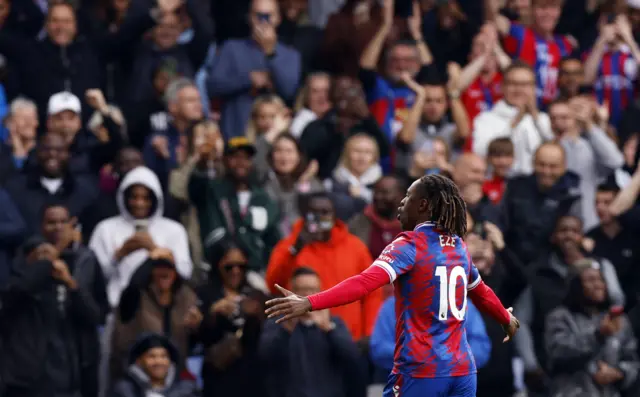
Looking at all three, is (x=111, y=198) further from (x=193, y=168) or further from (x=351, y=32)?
(x=351, y=32)

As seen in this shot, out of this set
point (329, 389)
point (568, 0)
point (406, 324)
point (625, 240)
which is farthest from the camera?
point (568, 0)

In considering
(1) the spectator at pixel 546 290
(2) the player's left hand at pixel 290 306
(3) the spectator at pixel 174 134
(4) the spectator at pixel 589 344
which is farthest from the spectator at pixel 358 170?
(2) the player's left hand at pixel 290 306

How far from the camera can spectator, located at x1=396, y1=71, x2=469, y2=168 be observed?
48.3ft

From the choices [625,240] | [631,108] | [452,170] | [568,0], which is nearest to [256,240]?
[452,170]

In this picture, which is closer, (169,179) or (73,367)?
(73,367)

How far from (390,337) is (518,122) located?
168 inches

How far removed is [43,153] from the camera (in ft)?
43.9

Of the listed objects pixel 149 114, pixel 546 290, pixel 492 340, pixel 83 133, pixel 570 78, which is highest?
pixel 570 78

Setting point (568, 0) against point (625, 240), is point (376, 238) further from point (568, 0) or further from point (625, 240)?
point (568, 0)

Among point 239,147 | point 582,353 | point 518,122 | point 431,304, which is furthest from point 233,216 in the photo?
point 431,304

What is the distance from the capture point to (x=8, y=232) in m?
12.9

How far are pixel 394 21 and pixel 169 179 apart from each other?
356 centimetres

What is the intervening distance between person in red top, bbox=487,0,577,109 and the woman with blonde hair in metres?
3.14

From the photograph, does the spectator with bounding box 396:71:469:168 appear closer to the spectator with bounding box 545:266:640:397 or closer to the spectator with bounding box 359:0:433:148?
the spectator with bounding box 359:0:433:148
